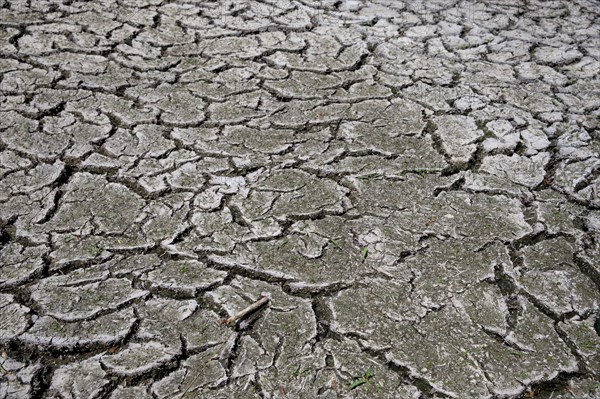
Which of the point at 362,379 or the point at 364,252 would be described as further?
the point at 364,252

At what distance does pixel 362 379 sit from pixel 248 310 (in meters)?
0.38

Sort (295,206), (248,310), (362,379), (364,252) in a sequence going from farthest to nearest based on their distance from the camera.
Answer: (295,206)
(364,252)
(248,310)
(362,379)

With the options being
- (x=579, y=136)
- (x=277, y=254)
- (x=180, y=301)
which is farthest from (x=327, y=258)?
(x=579, y=136)

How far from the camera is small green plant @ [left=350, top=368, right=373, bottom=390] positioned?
162cm

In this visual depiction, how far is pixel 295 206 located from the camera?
2.24 m

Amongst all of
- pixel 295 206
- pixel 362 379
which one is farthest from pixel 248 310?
pixel 295 206

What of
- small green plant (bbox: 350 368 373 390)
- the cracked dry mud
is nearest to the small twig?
the cracked dry mud

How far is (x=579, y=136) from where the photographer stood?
267 cm

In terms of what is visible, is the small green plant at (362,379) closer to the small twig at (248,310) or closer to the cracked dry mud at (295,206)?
the cracked dry mud at (295,206)

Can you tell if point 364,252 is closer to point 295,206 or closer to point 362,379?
point 295,206

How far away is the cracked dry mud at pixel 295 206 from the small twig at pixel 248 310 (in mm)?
29

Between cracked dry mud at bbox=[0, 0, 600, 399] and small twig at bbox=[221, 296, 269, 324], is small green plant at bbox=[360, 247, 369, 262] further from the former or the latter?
small twig at bbox=[221, 296, 269, 324]

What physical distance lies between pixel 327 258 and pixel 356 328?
307mm

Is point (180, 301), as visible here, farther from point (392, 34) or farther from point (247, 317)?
point (392, 34)
